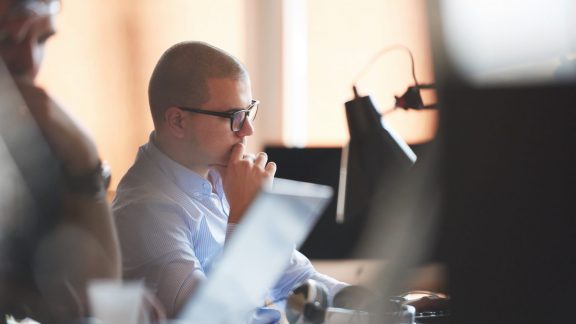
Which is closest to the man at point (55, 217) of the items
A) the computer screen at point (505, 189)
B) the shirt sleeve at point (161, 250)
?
the shirt sleeve at point (161, 250)

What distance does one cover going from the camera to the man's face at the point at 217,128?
6.00 ft

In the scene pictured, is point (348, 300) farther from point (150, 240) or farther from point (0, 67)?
point (0, 67)

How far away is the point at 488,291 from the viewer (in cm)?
85

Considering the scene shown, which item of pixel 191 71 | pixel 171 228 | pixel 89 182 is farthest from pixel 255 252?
pixel 191 71

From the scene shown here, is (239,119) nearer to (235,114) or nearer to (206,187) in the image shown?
(235,114)

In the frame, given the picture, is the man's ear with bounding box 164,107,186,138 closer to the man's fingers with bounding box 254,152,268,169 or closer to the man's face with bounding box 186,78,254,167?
the man's face with bounding box 186,78,254,167

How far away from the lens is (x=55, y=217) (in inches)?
56.8

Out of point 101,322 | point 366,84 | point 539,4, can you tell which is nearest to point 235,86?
point 539,4

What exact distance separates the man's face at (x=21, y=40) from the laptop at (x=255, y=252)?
1.96 feet

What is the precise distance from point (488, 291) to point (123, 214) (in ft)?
3.38

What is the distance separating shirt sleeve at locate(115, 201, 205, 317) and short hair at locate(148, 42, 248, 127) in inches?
11.9

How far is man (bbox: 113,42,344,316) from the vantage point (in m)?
1.65

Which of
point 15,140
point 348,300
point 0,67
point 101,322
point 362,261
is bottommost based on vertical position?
point 362,261

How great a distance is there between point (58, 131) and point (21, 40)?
0.63 feet
